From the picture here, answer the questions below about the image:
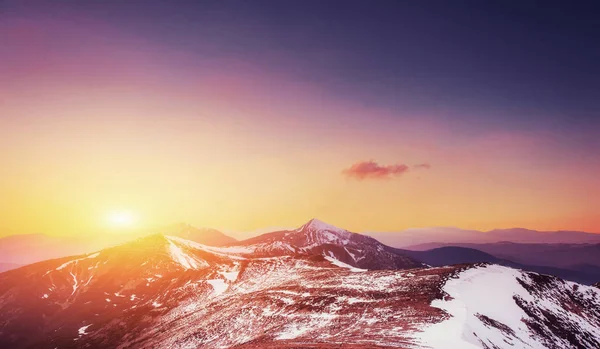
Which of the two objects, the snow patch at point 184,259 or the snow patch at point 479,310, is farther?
the snow patch at point 184,259

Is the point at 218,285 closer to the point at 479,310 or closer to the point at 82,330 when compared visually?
the point at 82,330

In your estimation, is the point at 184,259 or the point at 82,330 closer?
the point at 82,330

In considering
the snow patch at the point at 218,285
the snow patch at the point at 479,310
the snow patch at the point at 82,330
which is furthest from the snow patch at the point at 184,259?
the snow patch at the point at 479,310

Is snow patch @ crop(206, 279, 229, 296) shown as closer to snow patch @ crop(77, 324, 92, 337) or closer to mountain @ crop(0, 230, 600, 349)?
mountain @ crop(0, 230, 600, 349)

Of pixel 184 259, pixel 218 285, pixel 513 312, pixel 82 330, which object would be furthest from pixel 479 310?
pixel 184 259

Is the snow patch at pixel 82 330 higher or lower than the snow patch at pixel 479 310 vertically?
lower

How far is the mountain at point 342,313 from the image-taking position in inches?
1442

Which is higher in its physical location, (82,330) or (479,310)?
(479,310)

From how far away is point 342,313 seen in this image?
155 ft

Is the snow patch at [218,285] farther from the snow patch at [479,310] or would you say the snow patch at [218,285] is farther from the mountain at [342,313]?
the snow patch at [479,310]

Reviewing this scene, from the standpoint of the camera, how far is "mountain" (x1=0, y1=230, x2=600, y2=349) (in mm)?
36625

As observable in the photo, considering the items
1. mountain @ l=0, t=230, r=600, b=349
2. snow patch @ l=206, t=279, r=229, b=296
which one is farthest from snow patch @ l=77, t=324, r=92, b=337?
snow patch @ l=206, t=279, r=229, b=296

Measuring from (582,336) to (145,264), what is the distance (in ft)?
582

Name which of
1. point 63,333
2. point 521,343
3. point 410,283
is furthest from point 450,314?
point 63,333
